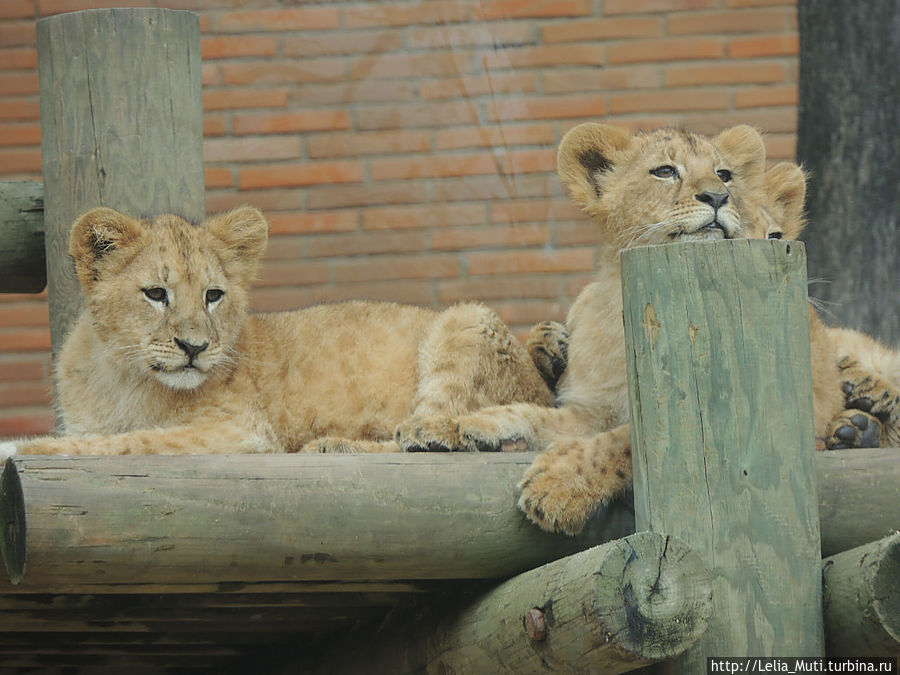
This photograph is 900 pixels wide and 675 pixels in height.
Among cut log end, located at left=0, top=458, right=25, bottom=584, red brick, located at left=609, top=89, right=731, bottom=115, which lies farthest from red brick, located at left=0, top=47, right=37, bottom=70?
cut log end, located at left=0, top=458, right=25, bottom=584

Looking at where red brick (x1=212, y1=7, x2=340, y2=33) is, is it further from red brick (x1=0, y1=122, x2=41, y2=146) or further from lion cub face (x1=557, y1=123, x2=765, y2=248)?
lion cub face (x1=557, y1=123, x2=765, y2=248)

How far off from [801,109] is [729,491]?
3.57m

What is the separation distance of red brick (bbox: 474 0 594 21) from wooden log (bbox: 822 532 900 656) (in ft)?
15.1

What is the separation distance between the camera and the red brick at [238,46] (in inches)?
281

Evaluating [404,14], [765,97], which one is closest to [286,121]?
[404,14]

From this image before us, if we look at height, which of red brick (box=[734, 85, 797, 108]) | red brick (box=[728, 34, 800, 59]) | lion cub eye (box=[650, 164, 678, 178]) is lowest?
lion cub eye (box=[650, 164, 678, 178])

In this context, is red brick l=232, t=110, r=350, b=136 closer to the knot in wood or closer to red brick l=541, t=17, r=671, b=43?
red brick l=541, t=17, r=671, b=43

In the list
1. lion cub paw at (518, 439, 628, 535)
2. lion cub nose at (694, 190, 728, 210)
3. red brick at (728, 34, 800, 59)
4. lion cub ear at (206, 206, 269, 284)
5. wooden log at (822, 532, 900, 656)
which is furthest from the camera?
red brick at (728, 34, 800, 59)

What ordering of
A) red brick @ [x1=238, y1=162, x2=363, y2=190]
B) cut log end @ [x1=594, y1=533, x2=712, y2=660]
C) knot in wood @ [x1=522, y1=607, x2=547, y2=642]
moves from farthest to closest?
red brick @ [x1=238, y1=162, x2=363, y2=190]
knot in wood @ [x1=522, y1=607, x2=547, y2=642]
cut log end @ [x1=594, y1=533, x2=712, y2=660]

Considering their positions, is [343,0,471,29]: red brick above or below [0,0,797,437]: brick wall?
above

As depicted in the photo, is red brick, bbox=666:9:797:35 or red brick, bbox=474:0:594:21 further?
red brick, bbox=474:0:594:21

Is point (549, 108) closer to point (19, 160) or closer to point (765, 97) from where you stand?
point (765, 97)

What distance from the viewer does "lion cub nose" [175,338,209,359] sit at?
13.5 feet

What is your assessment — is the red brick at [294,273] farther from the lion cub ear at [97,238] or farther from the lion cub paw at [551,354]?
the lion cub ear at [97,238]
